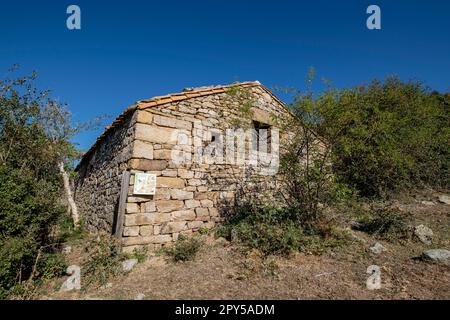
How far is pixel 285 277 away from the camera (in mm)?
3316

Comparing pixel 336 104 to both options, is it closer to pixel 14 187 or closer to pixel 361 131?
pixel 361 131

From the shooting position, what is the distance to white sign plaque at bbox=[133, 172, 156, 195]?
4465 mm

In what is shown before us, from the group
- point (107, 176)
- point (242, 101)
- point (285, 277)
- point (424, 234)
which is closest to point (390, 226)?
point (424, 234)

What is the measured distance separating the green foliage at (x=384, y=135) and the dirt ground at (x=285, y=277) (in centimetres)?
180

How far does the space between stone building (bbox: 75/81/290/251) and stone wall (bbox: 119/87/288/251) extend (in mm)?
18

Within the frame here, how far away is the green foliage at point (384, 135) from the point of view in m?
4.62

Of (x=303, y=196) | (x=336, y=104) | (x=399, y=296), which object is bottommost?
(x=399, y=296)

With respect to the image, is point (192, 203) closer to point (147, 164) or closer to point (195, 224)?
point (195, 224)

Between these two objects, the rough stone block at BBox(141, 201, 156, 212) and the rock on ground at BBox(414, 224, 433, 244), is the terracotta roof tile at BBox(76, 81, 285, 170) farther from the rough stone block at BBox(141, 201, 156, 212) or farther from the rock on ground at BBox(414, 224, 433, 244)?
the rock on ground at BBox(414, 224, 433, 244)

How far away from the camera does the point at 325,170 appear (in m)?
4.84

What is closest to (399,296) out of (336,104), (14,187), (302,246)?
(302,246)

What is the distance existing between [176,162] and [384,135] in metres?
6.38
